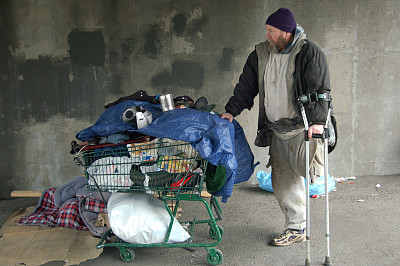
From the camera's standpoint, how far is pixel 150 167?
325cm

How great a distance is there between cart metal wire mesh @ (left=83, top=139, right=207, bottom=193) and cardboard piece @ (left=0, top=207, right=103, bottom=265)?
75 centimetres

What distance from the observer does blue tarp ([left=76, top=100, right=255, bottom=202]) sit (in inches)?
121

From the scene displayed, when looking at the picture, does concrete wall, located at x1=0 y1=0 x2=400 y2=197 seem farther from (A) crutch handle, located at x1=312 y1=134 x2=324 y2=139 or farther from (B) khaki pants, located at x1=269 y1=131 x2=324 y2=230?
(A) crutch handle, located at x1=312 y1=134 x2=324 y2=139

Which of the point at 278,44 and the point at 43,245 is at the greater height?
the point at 278,44

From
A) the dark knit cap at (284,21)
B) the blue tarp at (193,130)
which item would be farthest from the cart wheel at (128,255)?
the dark knit cap at (284,21)

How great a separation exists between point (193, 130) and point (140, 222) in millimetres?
941

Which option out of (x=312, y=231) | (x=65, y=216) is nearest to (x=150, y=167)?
(x=65, y=216)

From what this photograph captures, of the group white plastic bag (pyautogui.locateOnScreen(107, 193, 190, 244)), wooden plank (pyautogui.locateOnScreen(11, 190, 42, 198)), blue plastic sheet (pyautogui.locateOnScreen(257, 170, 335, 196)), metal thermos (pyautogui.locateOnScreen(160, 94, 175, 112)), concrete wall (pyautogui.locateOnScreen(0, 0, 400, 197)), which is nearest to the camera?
white plastic bag (pyautogui.locateOnScreen(107, 193, 190, 244))

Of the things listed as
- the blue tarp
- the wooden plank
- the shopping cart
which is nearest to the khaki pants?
the blue tarp

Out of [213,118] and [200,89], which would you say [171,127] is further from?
[200,89]

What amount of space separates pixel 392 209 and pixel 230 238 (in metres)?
2.05

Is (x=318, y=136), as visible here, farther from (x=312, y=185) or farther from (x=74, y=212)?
(x=74, y=212)

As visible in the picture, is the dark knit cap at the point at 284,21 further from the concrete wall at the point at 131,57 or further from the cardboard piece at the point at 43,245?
the cardboard piece at the point at 43,245

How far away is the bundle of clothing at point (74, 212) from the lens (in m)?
4.11
